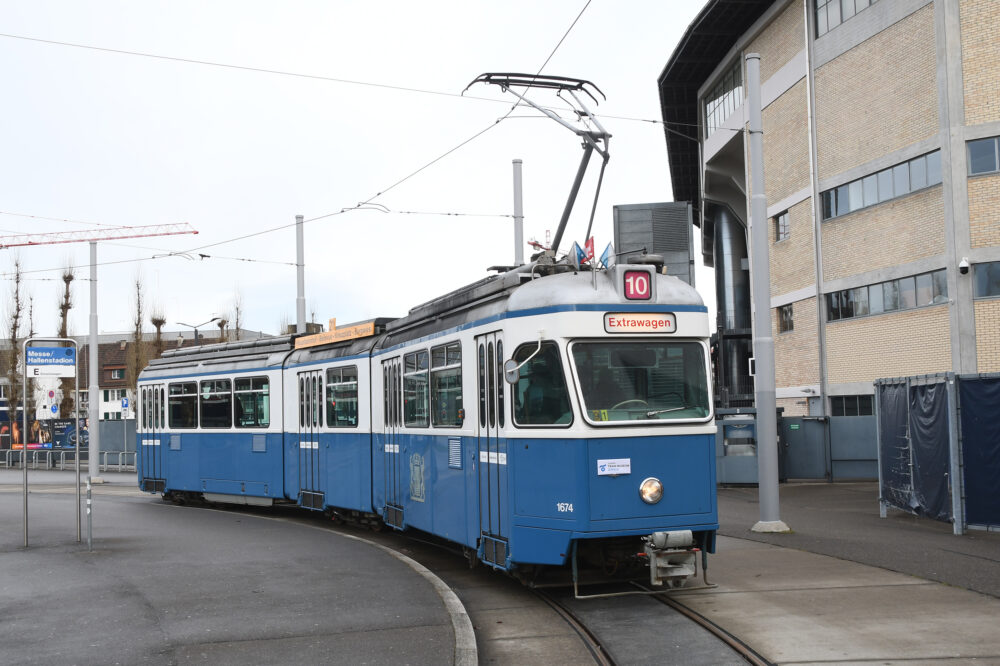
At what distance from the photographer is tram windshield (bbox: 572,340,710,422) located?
9430 mm

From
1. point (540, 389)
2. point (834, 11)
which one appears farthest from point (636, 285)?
point (834, 11)

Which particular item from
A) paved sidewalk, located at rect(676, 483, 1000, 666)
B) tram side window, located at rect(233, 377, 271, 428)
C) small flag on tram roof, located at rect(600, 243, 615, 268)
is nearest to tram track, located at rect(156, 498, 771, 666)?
paved sidewalk, located at rect(676, 483, 1000, 666)

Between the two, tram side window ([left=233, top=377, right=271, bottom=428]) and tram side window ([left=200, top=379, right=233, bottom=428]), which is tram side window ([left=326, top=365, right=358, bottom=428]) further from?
tram side window ([left=200, top=379, right=233, bottom=428])

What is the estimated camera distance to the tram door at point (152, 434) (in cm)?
2239

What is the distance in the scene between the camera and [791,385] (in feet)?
116

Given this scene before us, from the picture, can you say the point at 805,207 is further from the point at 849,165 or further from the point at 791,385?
the point at 791,385

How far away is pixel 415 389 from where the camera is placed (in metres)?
13.0

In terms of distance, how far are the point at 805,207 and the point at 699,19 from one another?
835cm

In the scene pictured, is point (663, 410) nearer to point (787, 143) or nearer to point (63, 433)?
point (787, 143)

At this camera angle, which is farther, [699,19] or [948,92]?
[699,19]

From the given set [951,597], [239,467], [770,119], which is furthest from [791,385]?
[951,597]

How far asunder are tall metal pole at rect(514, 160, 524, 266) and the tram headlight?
13976mm

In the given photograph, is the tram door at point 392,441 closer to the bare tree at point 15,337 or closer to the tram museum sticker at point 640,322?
the tram museum sticker at point 640,322

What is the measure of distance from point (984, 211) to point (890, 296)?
4133 mm
